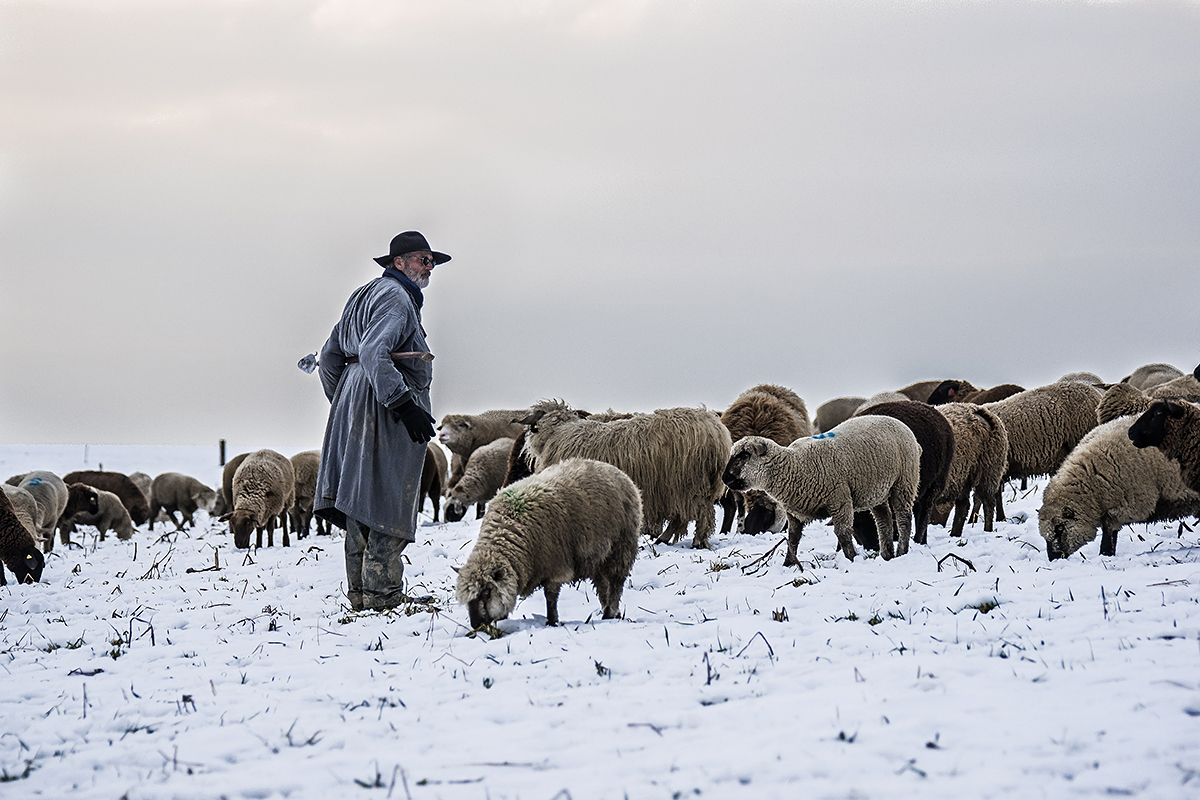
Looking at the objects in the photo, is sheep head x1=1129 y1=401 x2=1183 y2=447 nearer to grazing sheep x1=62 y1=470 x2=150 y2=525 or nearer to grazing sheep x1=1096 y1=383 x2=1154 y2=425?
grazing sheep x1=1096 y1=383 x2=1154 y2=425

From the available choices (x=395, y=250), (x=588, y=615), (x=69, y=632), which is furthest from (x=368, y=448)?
(x=69, y=632)

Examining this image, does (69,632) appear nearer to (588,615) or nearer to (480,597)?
(480,597)

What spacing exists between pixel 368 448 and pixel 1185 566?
5.72 m

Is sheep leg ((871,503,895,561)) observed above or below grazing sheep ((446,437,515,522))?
below

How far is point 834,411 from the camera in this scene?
22500 millimetres

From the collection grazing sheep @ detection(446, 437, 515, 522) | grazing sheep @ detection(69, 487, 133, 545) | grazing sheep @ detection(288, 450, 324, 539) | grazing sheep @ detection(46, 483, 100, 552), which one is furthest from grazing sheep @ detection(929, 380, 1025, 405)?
grazing sheep @ detection(69, 487, 133, 545)

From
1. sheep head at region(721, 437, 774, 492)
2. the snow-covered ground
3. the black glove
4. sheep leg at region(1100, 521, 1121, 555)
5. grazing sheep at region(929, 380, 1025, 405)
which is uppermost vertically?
grazing sheep at region(929, 380, 1025, 405)

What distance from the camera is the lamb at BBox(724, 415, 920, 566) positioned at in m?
7.71

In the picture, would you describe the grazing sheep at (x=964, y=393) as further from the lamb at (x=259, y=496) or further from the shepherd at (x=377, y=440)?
the lamb at (x=259, y=496)

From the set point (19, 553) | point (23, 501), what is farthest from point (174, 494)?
point (19, 553)

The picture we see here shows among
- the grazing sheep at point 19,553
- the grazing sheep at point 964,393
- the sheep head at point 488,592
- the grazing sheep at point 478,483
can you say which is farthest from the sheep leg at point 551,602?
the grazing sheep at point 478,483

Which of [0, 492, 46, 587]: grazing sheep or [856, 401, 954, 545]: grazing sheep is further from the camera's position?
[0, 492, 46, 587]: grazing sheep

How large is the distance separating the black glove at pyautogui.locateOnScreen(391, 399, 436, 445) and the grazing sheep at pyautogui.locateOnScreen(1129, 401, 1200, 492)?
18.0 ft

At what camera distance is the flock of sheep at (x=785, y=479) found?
590cm
